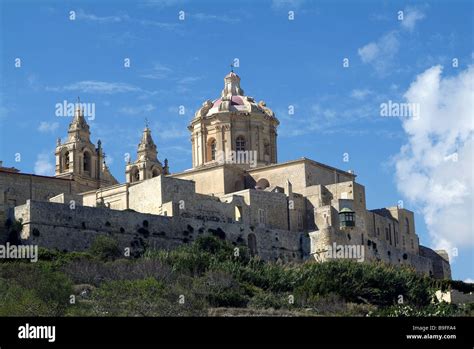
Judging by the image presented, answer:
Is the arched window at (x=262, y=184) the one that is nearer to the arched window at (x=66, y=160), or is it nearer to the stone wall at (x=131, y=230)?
the stone wall at (x=131, y=230)

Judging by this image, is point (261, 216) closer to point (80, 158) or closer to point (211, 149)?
point (211, 149)

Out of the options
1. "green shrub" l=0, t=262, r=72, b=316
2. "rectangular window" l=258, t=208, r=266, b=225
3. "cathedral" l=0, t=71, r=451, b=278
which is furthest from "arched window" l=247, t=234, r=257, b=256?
"green shrub" l=0, t=262, r=72, b=316

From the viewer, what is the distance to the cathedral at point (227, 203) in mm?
46031

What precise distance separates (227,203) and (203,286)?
41.6ft

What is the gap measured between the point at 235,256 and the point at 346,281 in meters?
5.53

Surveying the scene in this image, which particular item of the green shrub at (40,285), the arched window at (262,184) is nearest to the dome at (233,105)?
the arched window at (262,184)

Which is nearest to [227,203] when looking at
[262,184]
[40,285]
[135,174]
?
[262,184]

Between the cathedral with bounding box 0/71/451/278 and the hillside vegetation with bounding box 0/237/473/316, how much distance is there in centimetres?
169

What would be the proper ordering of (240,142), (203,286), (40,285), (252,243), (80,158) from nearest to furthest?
(40,285) → (203,286) → (252,243) → (240,142) → (80,158)

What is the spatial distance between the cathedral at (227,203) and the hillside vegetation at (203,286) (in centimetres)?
169

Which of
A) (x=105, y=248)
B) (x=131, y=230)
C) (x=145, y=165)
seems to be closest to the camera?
(x=105, y=248)

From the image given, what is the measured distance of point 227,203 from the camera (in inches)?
1978

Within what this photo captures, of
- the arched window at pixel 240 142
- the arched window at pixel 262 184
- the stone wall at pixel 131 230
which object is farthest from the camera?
the arched window at pixel 240 142
